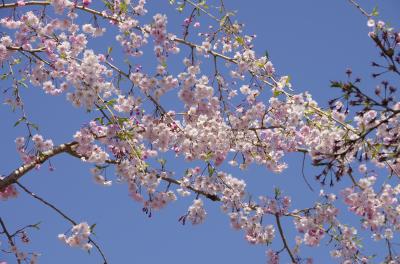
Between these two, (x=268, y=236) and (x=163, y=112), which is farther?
(x=268, y=236)

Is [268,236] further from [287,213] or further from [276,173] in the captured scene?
[276,173]

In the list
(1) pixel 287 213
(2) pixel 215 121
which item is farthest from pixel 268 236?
(2) pixel 215 121

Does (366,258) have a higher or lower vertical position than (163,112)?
lower

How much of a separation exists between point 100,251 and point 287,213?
2420 mm

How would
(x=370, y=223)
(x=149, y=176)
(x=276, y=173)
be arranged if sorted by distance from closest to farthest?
(x=149, y=176) < (x=370, y=223) < (x=276, y=173)

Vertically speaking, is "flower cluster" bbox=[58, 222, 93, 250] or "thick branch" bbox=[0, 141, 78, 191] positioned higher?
"thick branch" bbox=[0, 141, 78, 191]

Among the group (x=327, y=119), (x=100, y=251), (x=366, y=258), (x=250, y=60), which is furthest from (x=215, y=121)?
(x=366, y=258)

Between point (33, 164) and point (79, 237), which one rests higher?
point (33, 164)

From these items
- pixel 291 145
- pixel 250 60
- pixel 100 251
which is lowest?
pixel 100 251

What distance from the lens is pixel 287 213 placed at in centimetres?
692

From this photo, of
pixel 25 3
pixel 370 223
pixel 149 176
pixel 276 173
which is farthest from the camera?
pixel 276 173

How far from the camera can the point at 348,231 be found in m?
6.67

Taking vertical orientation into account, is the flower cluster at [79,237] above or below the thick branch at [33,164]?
below

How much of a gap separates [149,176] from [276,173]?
2.31 m
